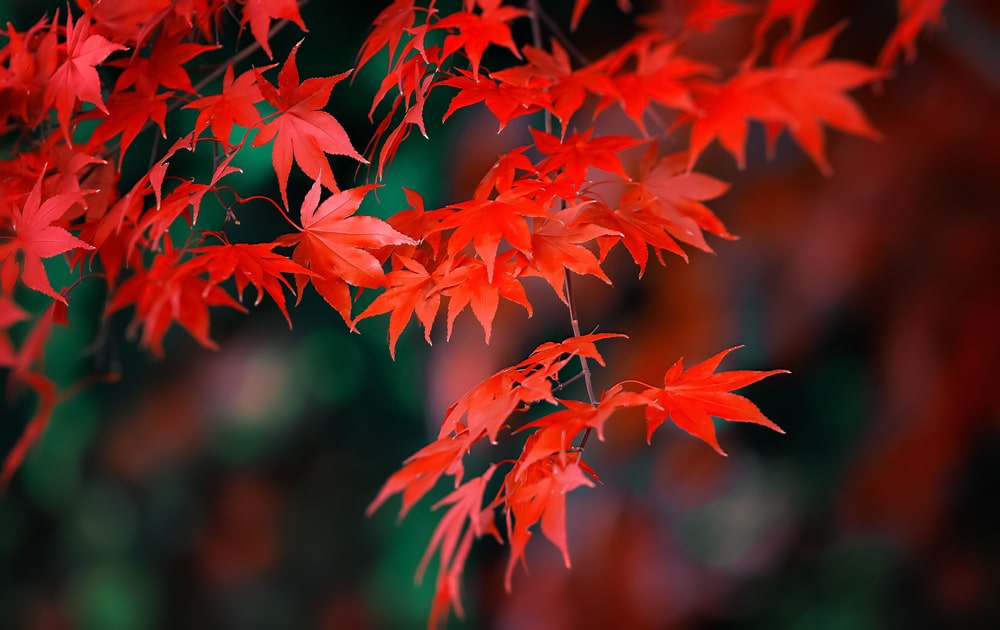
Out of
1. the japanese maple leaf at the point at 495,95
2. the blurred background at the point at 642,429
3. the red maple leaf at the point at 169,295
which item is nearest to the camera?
the japanese maple leaf at the point at 495,95

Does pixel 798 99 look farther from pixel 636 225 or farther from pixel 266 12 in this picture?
pixel 266 12

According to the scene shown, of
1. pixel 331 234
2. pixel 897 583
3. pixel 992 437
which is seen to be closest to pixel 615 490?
pixel 897 583

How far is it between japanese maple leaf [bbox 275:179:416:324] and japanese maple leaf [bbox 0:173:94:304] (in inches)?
10.1

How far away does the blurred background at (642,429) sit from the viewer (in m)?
1.10

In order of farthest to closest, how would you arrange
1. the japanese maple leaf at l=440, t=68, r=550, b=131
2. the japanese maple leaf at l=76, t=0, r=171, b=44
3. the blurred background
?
the blurred background < the japanese maple leaf at l=76, t=0, r=171, b=44 < the japanese maple leaf at l=440, t=68, r=550, b=131

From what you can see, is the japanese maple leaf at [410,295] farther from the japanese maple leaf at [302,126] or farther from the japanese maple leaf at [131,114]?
the japanese maple leaf at [131,114]

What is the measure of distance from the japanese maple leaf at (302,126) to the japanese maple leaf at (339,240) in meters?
0.02

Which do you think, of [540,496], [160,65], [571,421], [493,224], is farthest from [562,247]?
[160,65]

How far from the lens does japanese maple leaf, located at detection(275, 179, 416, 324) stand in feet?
2.48

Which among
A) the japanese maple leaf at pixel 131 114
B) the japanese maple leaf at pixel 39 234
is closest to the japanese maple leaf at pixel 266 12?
the japanese maple leaf at pixel 131 114

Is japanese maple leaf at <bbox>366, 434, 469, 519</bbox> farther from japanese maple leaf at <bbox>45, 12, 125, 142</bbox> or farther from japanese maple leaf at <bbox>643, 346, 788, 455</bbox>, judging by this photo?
japanese maple leaf at <bbox>45, 12, 125, 142</bbox>

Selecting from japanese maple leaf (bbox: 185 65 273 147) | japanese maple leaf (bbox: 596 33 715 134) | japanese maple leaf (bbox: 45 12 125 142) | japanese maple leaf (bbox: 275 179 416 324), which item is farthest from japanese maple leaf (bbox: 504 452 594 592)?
japanese maple leaf (bbox: 45 12 125 142)

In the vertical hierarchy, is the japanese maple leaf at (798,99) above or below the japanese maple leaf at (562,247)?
above

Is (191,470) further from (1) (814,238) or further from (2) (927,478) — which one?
(2) (927,478)
